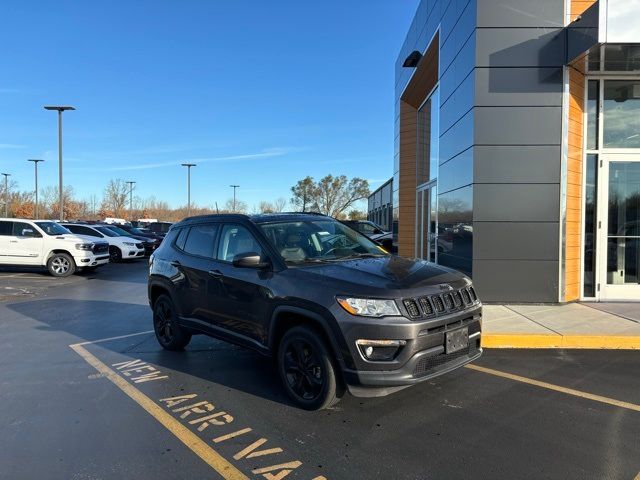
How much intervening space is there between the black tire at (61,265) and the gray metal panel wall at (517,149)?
13.2m

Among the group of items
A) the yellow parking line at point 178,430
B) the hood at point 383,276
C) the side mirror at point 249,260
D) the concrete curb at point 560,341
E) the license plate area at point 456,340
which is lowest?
the yellow parking line at point 178,430

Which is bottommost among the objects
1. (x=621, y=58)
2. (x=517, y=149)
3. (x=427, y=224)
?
(x=427, y=224)

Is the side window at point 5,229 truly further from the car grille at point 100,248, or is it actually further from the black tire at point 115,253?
the black tire at point 115,253

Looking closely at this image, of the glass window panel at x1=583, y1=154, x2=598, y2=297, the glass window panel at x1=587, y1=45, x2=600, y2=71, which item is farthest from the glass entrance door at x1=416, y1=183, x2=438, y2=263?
the glass window panel at x1=587, y1=45, x2=600, y2=71

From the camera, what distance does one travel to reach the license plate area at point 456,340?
396cm

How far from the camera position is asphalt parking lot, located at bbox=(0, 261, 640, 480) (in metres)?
3.26

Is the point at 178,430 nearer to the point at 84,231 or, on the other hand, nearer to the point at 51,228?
the point at 51,228

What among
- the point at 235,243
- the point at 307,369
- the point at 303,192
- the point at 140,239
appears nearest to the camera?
the point at 307,369

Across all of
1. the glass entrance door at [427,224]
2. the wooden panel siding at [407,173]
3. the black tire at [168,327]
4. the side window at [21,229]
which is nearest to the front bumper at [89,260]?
the side window at [21,229]

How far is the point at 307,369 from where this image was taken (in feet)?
13.7

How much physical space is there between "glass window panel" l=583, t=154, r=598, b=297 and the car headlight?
6.85m

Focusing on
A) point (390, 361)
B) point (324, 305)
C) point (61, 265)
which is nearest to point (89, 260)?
point (61, 265)

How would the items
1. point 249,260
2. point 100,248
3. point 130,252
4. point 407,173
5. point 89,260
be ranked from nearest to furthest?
1. point 249,260
2. point 89,260
3. point 407,173
4. point 100,248
5. point 130,252

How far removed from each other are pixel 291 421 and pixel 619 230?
794cm
